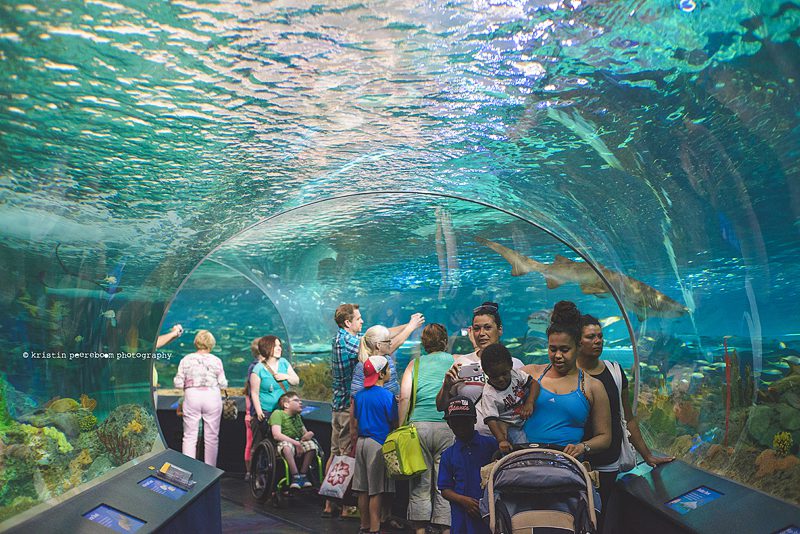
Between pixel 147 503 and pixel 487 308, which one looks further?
pixel 487 308

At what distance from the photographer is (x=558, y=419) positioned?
3.93 m

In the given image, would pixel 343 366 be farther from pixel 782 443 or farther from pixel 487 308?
pixel 782 443

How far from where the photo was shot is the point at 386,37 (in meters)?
3.46

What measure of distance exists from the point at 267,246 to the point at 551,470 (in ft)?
30.5

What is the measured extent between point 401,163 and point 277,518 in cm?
398

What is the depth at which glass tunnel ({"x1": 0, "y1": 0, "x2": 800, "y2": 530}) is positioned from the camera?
3162mm

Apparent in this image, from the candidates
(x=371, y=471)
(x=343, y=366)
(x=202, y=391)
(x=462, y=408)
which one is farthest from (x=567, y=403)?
(x=202, y=391)

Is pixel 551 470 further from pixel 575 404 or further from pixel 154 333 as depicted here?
pixel 154 333

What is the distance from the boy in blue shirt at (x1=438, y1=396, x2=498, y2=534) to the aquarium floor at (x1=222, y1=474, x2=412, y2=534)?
2.80 metres

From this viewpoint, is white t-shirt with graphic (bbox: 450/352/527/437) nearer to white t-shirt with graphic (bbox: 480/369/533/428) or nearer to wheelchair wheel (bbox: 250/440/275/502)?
white t-shirt with graphic (bbox: 480/369/533/428)

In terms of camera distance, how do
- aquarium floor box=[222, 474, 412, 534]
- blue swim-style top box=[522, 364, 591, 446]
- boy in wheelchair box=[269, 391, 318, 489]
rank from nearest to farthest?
blue swim-style top box=[522, 364, 591, 446] → aquarium floor box=[222, 474, 412, 534] → boy in wheelchair box=[269, 391, 318, 489]

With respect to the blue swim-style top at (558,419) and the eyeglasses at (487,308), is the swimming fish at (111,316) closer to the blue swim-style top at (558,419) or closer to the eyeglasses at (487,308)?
the eyeglasses at (487,308)

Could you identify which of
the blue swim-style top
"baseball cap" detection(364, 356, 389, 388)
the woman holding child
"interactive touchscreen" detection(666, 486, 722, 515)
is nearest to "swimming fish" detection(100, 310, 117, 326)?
"baseball cap" detection(364, 356, 389, 388)

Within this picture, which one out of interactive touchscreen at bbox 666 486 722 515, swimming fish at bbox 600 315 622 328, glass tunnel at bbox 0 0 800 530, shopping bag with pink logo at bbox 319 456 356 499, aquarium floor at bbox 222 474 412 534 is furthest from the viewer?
swimming fish at bbox 600 315 622 328
